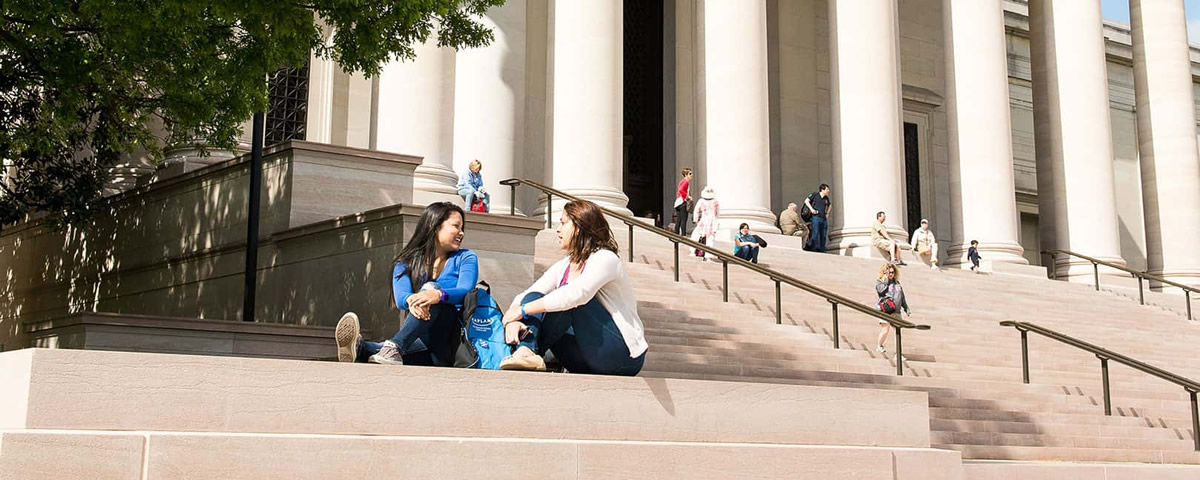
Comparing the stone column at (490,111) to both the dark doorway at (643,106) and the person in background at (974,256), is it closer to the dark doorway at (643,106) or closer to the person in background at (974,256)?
the dark doorway at (643,106)

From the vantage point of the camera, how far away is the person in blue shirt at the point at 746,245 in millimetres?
21077

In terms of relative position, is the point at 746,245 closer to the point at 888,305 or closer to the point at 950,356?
the point at 888,305

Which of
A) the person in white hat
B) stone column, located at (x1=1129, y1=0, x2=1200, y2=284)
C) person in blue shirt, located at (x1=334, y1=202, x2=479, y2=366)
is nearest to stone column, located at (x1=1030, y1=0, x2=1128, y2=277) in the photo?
stone column, located at (x1=1129, y1=0, x2=1200, y2=284)

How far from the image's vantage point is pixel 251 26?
11.6 meters

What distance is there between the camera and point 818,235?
26.3m

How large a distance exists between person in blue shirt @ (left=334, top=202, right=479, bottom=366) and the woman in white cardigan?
20.0 inches

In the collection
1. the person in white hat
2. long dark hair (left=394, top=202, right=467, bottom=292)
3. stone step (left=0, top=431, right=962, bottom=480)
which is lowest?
stone step (left=0, top=431, right=962, bottom=480)

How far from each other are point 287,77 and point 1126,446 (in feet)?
62.8

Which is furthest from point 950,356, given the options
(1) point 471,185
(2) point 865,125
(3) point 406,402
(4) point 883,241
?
(3) point 406,402

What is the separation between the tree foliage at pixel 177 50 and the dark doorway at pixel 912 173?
82.9 feet

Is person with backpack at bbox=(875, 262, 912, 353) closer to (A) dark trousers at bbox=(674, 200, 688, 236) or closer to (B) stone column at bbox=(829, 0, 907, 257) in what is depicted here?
(A) dark trousers at bbox=(674, 200, 688, 236)

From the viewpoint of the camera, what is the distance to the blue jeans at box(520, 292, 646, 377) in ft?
25.3

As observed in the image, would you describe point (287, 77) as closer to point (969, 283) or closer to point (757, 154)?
point (757, 154)

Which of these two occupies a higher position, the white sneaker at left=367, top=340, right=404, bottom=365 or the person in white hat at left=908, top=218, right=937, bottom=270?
the person in white hat at left=908, top=218, right=937, bottom=270
